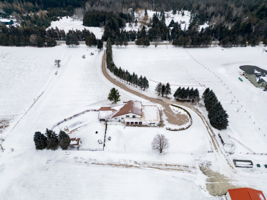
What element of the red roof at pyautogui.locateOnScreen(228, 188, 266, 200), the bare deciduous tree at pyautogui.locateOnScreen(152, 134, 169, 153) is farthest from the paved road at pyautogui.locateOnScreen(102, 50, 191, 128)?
the red roof at pyautogui.locateOnScreen(228, 188, 266, 200)

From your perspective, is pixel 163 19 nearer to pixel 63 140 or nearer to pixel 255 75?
pixel 255 75

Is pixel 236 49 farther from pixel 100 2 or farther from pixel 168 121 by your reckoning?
pixel 100 2

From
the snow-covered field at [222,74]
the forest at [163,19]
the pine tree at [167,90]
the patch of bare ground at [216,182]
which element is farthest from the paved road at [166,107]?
the forest at [163,19]

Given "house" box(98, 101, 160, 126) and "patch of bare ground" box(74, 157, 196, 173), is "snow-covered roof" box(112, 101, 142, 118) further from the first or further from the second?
"patch of bare ground" box(74, 157, 196, 173)

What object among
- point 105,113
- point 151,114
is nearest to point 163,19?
point 151,114

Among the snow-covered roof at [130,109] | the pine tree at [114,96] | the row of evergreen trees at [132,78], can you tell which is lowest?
the snow-covered roof at [130,109]

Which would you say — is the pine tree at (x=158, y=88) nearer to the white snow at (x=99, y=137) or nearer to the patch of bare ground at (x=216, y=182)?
the white snow at (x=99, y=137)
